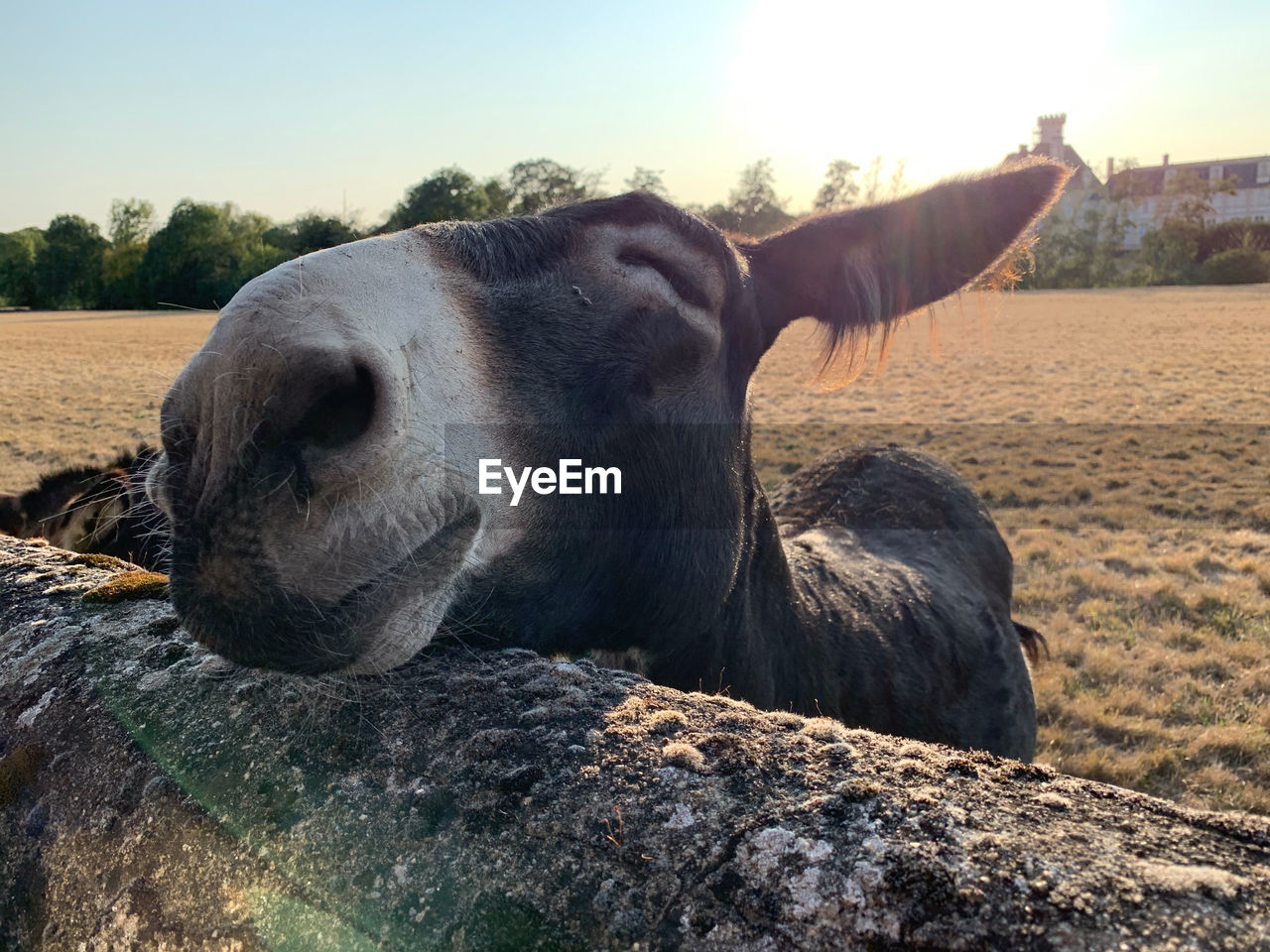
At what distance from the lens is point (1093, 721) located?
456 cm

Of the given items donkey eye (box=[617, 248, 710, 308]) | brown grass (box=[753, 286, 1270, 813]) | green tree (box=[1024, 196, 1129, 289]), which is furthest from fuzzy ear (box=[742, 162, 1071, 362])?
green tree (box=[1024, 196, 1129, 289])

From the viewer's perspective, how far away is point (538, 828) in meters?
0.98

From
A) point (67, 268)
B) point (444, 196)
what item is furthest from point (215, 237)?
point (67, 268)

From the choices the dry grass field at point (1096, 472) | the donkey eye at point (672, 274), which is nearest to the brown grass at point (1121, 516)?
the dry grass field at point (1096, 472)

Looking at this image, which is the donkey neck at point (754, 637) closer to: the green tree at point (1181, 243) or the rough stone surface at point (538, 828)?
the rough stone surface at point (538, 828)

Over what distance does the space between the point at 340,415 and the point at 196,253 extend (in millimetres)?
26493

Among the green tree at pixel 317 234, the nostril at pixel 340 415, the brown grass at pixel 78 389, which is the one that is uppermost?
the green tree at pixel 317 234

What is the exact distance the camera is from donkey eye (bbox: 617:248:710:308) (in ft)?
7.34

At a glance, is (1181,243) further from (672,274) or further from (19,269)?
(19,269)

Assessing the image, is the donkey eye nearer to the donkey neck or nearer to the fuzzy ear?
the fuzzy ear

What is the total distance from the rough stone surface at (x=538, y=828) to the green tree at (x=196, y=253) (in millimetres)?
14690

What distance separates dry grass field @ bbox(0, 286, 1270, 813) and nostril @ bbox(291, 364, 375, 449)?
24.2 inches

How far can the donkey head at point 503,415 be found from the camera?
1383 mm

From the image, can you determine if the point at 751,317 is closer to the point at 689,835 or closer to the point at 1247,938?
the point at 689,835
